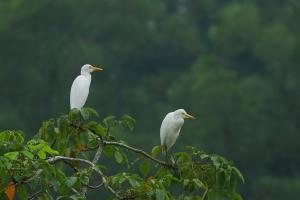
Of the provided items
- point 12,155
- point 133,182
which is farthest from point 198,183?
point 12,155

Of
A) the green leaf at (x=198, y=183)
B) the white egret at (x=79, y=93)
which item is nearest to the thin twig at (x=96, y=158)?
the green leaf at (x=198, y=183)

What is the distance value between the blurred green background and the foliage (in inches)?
933

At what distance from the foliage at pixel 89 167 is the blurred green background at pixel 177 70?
77.7ft

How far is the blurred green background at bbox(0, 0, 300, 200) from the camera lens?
3569cm

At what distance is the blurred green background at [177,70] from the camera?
1405 inches

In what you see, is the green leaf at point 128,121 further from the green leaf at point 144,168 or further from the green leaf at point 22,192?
the green leaf at point 22,192

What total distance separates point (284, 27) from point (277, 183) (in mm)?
8895

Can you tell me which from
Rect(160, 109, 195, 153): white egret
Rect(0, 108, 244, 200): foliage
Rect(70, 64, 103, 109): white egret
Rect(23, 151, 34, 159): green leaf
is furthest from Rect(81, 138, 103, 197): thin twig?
Rect(70, 64, 103, 109): white egret

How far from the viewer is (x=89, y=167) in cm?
680

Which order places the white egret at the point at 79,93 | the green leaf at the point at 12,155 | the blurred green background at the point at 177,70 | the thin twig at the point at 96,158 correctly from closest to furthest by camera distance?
1. the green leaf at the point at 12,155
2. the thin twig at the point at 96,158
3. the white egret at the point at 79,93
4. the blurred green background at the point at 177,70

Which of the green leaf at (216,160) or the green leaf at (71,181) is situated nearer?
the green leaf at (71,181)

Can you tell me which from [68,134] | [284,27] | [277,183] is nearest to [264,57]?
[284,27]

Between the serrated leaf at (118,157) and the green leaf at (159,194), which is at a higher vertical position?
the serrated leaf at (118,157)

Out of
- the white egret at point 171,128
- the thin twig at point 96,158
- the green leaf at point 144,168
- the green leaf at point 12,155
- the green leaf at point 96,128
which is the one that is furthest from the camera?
the white egret at point 171,128
